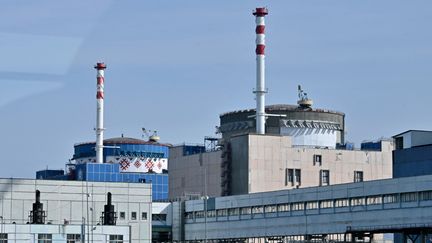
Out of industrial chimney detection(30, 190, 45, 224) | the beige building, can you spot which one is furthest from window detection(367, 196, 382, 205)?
the beige building

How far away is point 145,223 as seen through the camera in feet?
255

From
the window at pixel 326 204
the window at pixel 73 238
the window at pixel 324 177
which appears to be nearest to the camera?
the window at pixel 73 238

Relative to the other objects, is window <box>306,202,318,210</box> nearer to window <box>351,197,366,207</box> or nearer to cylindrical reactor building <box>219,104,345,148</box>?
window <box>351,197,366,207</box>

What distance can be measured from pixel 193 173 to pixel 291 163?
9.38m

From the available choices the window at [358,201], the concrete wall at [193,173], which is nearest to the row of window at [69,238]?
the window at [358,201]

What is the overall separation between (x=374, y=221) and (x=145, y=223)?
18.5 m

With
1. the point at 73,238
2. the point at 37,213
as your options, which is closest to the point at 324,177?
the point at 37,213

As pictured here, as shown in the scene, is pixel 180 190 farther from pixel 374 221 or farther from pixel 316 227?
pixel 374 221

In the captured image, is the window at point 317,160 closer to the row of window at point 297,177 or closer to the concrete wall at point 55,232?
the row of window at point 297,177

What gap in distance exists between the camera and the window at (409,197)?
62156 mm

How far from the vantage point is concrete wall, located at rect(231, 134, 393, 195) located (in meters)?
87.0

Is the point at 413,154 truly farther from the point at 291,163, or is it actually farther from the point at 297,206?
the point at 291,163

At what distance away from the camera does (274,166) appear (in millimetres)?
88062

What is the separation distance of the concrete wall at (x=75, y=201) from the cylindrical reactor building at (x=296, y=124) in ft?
52.6
